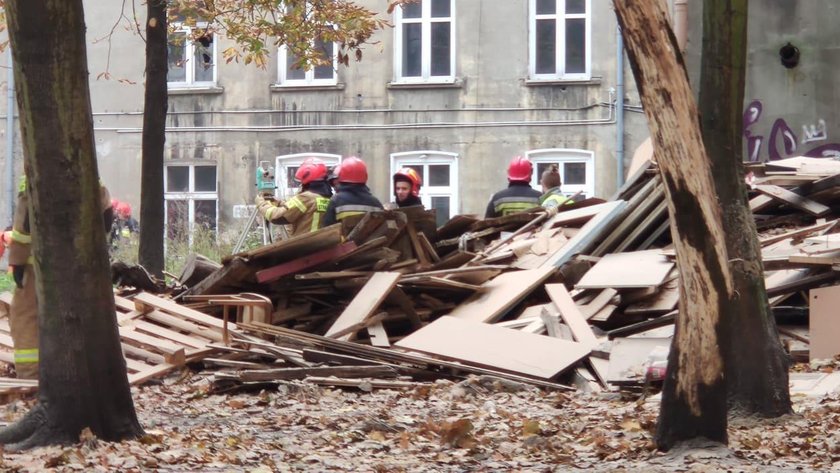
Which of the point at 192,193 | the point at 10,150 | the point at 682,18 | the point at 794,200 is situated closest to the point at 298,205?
the point at 794,200

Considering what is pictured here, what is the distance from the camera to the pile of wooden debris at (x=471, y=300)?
38.5ft

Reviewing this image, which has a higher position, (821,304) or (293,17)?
(293,17)

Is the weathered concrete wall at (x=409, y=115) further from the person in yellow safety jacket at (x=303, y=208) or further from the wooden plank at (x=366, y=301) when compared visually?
the wooden plank at (x=366, y=301)

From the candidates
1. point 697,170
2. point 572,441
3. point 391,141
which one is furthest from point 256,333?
point 391,141

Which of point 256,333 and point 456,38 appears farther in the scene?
point 456,38

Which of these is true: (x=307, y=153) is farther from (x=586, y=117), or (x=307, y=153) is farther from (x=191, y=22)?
(x=191, y=22)

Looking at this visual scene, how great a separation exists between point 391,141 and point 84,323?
2108 cm

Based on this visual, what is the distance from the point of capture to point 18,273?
1138 centimetres

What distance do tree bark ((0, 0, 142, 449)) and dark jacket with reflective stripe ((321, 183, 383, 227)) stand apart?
21.6 feet

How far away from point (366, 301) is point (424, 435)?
13.9 feet

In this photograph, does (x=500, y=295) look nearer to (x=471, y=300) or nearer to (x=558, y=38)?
(x=471, y=300)

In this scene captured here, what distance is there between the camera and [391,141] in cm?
2906

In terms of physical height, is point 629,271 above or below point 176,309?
above

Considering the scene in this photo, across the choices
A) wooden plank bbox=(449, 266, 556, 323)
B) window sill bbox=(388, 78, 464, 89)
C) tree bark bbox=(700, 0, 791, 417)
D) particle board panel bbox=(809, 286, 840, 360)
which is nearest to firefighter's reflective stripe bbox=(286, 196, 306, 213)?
wooden plank bbox=(449, 266, 556, 323)
